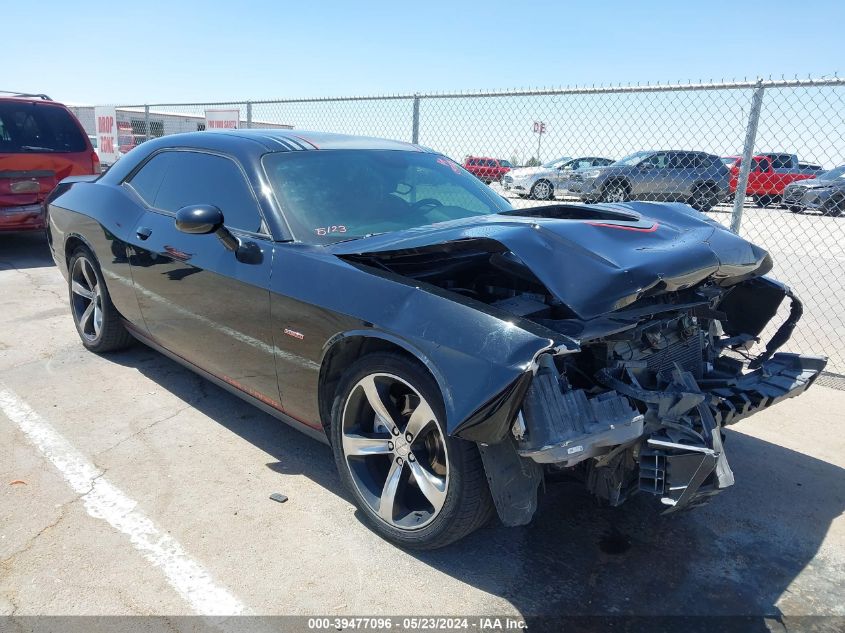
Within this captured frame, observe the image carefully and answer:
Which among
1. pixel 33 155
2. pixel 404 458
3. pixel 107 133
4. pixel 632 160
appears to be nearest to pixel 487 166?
pixel 632 160

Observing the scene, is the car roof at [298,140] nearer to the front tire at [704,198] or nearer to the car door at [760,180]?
the front tire at [704,198]

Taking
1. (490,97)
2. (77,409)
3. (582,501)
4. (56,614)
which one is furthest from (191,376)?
(490,97)

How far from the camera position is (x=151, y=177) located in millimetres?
4238

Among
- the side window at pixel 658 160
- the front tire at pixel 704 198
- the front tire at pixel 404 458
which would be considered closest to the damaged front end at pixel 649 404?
the front tire at pixel 404 458

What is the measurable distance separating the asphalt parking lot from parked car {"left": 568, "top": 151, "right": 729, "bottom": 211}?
3.38 m

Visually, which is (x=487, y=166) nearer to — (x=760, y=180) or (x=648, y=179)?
(x=648, y=179)

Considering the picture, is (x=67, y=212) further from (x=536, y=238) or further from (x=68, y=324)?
(x=536, y=238)

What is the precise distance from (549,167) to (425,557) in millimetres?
7685

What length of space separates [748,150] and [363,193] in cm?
337

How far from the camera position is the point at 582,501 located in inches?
122

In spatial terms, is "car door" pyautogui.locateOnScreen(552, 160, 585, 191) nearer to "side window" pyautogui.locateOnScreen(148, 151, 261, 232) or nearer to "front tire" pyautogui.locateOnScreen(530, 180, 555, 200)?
"front tire" pyautogui.locateOnScreen(530, 180, 555, 200)

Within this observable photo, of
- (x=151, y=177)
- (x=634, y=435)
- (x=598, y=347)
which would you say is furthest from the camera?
(x=151, y=177)

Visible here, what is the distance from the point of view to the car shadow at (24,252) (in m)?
8.19

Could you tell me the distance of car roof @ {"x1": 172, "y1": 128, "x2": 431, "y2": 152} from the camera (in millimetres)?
3602
